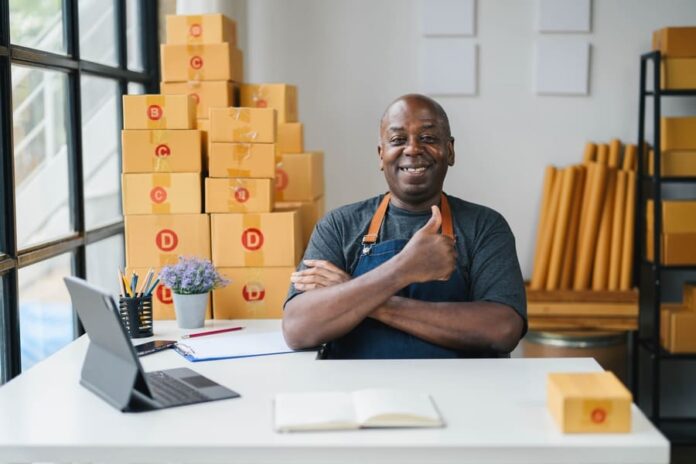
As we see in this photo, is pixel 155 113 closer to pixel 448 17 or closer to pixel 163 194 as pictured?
pixel 163 194

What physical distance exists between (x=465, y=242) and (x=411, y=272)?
1.02ft

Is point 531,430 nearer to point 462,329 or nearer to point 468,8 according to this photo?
point 462,329

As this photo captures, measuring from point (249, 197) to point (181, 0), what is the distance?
1.36 meters

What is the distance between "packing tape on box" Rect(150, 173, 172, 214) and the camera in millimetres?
3189

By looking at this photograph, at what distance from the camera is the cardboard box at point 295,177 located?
3.62 m

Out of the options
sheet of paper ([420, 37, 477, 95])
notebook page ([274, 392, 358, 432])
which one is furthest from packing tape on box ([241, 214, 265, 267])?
sheet of paper ([420, 37, 477, 95])

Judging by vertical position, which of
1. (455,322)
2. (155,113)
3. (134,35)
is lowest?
(455,322)

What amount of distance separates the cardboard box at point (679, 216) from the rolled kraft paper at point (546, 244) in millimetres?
539

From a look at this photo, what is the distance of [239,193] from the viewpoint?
3176mm

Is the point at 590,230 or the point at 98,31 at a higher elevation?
the point at 98,31

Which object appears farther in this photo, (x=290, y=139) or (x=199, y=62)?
(x=290, y=139)

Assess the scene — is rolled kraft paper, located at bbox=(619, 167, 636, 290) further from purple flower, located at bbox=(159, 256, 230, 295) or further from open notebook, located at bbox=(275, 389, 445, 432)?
open notebook, located at bbox=(275, 389, 445, 432)

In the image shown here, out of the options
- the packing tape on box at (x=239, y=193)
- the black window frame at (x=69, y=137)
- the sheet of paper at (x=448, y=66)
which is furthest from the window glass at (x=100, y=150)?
the sheet of paper at (x=448, y=66)

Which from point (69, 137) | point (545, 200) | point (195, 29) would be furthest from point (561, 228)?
point (69, 137)
